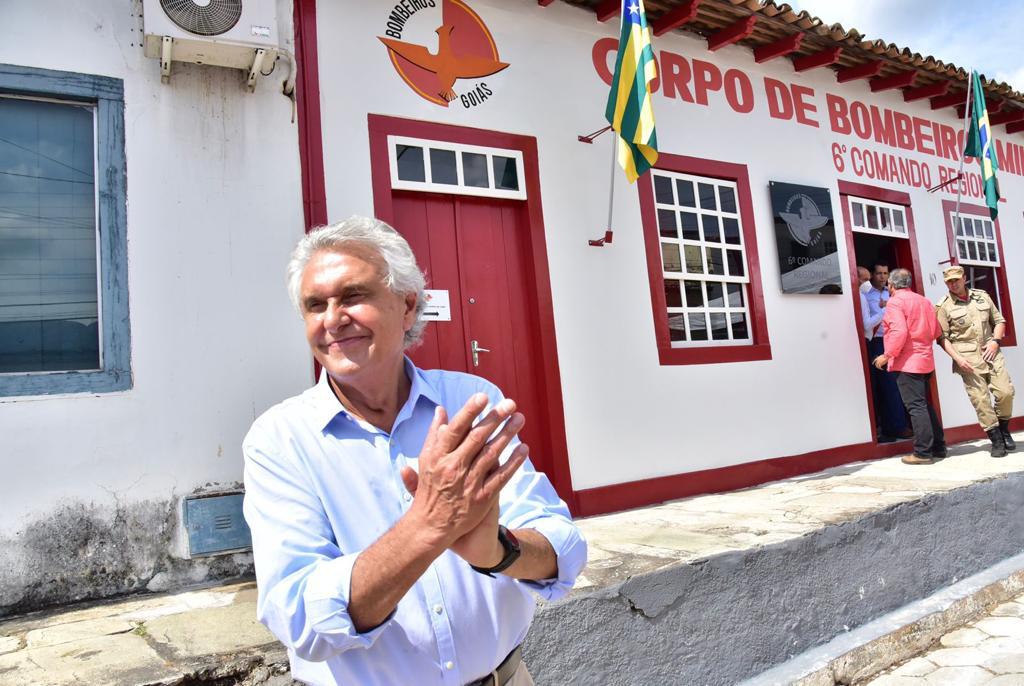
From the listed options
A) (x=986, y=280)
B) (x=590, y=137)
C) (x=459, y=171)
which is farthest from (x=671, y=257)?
(x=986, y=280)

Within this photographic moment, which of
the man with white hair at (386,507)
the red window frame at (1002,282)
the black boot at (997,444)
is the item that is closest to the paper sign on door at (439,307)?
the man with white hair at (386,507)

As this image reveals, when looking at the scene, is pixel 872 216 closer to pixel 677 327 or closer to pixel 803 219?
pixel 803 219

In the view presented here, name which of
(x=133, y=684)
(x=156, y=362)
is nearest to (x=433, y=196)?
(x=156, y=362)

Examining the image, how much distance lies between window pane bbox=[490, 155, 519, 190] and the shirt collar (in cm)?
370

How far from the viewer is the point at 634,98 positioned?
5074 mm

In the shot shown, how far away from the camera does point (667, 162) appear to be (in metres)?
6.00

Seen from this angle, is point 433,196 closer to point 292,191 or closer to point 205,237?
point 292,191

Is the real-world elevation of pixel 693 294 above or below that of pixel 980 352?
above

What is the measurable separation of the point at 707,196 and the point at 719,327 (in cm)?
112

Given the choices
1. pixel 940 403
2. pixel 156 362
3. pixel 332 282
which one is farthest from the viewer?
pixel 940 403

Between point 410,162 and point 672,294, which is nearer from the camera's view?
point 410,162

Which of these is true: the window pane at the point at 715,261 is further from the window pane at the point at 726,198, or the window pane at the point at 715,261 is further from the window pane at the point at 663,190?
the window pane at the point at 663,190

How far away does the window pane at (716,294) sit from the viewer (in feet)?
20.5

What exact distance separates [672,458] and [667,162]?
2.37 m
